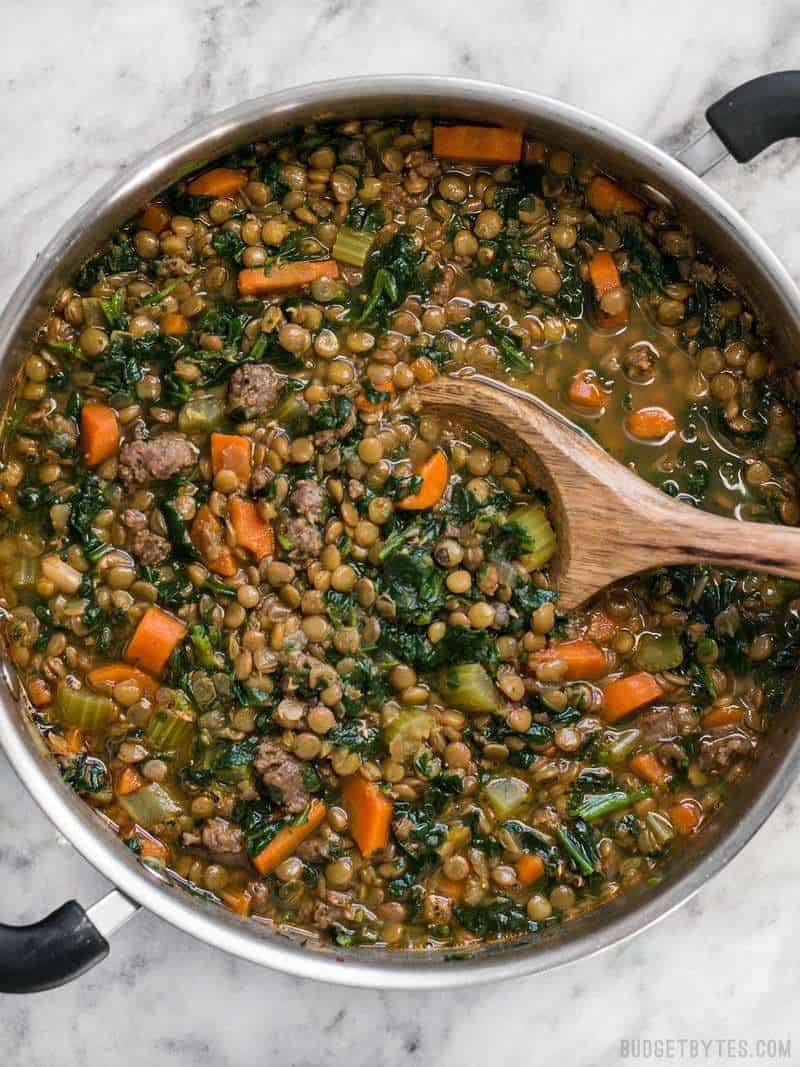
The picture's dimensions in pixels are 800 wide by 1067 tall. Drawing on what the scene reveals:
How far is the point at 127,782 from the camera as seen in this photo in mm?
3814

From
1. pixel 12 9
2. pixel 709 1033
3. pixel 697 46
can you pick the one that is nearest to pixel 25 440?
pixel 12 9

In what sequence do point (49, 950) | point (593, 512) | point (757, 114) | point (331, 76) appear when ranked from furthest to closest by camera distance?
point (331, 76) → point (593, 512) → point (757, 114) → point (49, 950)

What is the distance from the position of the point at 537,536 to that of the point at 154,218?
1539 mm

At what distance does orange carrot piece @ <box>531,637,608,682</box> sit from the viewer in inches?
153

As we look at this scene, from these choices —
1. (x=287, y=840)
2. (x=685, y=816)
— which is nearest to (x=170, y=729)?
(x=287, y=840)

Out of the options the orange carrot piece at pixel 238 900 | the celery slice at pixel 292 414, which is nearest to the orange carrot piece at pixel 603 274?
the celery slice at pixel 292 414

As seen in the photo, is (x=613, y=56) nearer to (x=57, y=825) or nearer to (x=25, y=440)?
(x=25, y=440)

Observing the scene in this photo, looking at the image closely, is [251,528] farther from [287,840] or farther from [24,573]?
[287,840]

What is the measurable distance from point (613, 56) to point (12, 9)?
6.52ft

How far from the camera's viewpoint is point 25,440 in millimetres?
3783

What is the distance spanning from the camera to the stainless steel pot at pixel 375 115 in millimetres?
3506

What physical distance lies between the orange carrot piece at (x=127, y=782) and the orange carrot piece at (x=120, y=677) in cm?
24

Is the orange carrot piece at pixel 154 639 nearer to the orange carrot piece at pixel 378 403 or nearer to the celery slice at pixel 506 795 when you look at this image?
the orange carrot piece at pixel 378 403

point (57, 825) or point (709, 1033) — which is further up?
point (57, 825)
